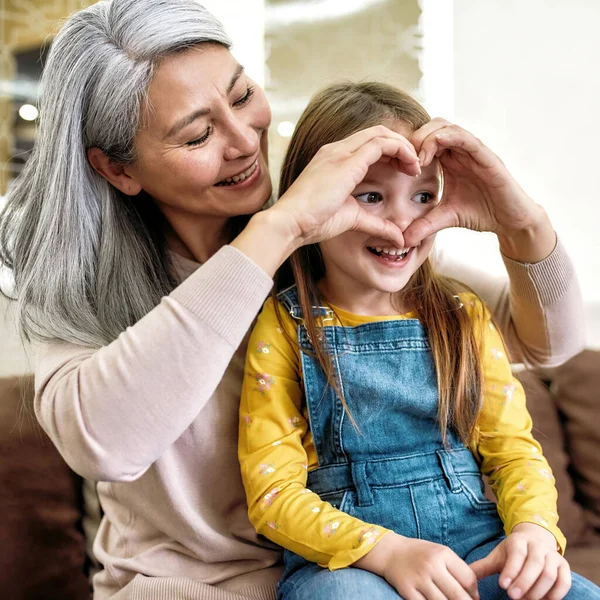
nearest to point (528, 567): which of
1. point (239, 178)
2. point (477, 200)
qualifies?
point (477, 200)

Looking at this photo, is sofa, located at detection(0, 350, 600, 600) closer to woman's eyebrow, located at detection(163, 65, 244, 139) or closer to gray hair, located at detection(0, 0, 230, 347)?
gray hair, located at detection(0, 0, 230, 347)

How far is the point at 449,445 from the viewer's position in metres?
1.28

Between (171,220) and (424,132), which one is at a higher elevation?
(424,132)

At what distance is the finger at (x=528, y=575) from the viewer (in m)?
1.02

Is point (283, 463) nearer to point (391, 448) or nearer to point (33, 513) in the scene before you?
point (391, 448)

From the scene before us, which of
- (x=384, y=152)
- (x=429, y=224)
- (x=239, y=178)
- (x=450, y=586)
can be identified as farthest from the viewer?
(x=239, y=178)

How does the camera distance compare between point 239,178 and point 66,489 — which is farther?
point 66,489

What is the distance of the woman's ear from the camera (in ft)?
4.53

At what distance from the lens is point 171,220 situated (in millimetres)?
1472

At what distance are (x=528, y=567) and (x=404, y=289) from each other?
529 millimetres

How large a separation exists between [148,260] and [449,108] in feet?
5.99

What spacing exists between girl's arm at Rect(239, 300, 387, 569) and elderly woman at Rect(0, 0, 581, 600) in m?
0.10

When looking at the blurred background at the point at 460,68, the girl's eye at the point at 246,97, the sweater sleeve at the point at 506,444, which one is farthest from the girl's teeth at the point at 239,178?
the blurred background at the point at 460,68

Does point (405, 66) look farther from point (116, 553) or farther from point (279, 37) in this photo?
point (116, 553)
